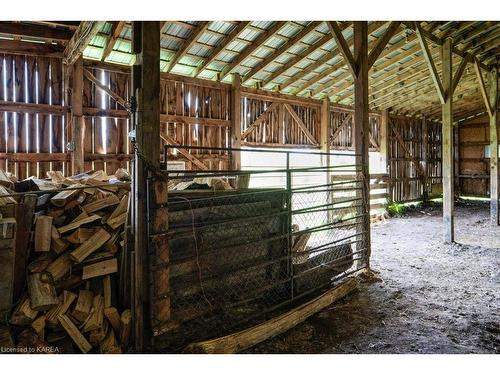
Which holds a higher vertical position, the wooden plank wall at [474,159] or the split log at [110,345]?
the wooden plank wall at [474,159]

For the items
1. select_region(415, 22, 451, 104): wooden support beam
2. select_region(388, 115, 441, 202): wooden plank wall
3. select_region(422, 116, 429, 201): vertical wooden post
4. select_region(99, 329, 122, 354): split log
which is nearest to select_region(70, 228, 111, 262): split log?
select_region(99, 329, 122, 354): split log

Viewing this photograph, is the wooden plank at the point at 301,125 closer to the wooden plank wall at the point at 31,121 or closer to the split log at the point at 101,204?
the wooden plank wall at the point at 31,121

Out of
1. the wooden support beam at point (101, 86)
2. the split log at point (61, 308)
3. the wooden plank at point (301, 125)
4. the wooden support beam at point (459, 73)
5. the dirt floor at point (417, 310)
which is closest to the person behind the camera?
the split log at point (61, 308)

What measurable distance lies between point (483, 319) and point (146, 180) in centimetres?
458

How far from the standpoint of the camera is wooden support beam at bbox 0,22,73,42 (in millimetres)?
6773

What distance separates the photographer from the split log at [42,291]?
3422mm

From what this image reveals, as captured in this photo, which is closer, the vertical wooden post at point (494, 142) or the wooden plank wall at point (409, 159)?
the vertical wooden post at point (494, 142)

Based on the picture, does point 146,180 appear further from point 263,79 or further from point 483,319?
point 263,79

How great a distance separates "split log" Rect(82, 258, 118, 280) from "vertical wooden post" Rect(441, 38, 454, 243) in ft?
26.8

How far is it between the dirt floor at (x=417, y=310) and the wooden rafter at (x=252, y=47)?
5.61 metres

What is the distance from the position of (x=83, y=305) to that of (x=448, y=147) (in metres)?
8.75

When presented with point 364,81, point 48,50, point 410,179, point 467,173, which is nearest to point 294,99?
point 364,81

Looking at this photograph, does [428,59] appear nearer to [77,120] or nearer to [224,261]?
[224,261]

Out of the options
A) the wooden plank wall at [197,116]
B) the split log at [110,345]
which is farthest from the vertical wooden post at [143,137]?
the wooden plank wall at [197,116]
